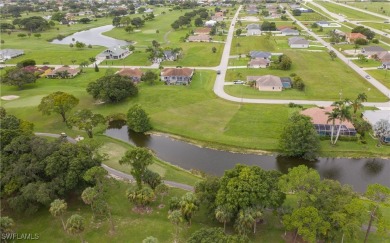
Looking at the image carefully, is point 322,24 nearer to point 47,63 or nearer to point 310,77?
point 310,77

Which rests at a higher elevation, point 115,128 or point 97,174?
point 97,174

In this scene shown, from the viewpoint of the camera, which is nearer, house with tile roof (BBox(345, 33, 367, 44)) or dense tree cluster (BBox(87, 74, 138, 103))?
dense tree cluster (BBox(87, 74, 138, 103))

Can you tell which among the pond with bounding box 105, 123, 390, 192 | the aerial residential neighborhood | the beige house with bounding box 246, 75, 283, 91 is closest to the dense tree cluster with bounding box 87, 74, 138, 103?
the aerial residential neighborhood

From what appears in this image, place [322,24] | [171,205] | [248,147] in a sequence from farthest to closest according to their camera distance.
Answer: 1. [322,24]
2. [248,147]
3. [171,205]

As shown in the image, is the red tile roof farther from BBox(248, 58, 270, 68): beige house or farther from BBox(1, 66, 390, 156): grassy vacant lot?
BBox(1, 66, 390, 156): grassy vacant lot

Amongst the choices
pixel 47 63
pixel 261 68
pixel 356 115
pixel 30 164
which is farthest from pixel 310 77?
pixel 47 63

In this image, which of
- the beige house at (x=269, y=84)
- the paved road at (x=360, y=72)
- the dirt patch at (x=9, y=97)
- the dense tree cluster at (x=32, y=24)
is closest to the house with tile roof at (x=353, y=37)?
the paved road at (x=360, y=72)
